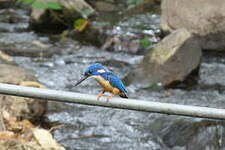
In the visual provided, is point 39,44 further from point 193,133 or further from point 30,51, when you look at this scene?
point 193,133

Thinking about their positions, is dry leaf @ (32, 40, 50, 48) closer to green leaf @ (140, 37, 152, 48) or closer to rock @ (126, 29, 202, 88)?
green leaf @ (140, 37, 152, 48)

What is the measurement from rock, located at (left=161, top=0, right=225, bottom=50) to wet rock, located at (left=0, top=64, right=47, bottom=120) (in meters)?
3.99

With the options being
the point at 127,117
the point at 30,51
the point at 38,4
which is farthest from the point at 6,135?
the point at 38,4

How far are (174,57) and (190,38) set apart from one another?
377mm

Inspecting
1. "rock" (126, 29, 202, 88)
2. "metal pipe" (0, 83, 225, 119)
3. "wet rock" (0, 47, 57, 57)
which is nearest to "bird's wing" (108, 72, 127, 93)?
"metal pipe" (0, 83, 225, 119)

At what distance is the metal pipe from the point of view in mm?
1423

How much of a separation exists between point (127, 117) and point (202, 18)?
10.8ft

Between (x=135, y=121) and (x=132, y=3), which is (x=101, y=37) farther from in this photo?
(x=135, y=121)

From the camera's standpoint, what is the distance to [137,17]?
10.1 m

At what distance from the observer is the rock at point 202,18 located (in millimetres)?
8094

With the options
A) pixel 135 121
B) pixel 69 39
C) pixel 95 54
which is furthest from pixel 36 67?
pixel 135 121

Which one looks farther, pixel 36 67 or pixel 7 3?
pixel 7 3

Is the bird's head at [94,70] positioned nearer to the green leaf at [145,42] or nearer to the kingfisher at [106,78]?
the kingfisher at [106,78]

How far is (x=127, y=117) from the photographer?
561 cm
